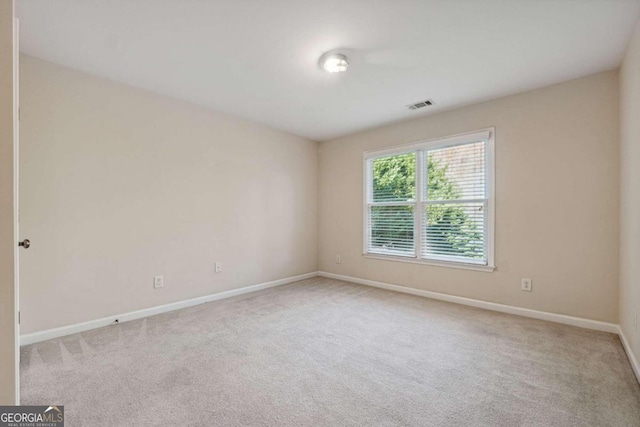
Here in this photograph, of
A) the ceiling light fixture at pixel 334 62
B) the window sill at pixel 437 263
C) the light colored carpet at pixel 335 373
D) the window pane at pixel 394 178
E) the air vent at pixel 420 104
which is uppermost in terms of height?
the air vent at pixel 420 104

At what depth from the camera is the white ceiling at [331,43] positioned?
6.09ft

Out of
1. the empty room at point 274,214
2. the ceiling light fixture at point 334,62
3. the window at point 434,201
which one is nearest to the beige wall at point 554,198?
the empty room at point 274,214

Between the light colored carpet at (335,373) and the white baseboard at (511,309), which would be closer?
the light colored carpet at (335,373)

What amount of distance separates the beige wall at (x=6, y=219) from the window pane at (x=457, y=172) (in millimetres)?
3829

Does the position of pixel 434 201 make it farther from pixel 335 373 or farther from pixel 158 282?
pixel 158 282

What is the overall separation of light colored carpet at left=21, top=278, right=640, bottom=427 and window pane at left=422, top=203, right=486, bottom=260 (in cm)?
81

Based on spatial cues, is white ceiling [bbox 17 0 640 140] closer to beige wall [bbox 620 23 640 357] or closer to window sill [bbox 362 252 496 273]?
beige wall [bbox 620 23 640 357]

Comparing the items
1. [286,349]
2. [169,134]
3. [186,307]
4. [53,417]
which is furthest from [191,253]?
[53,417]

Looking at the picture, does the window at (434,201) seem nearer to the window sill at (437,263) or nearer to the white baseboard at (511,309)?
the window sill at (437,263)

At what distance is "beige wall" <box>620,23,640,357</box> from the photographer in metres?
2.00

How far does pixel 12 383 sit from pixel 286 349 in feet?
5.17

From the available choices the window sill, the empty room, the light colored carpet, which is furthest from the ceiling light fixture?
the window sill

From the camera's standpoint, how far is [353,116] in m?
3.87

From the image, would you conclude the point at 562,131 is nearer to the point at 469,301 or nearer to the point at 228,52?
the point at 469,301
